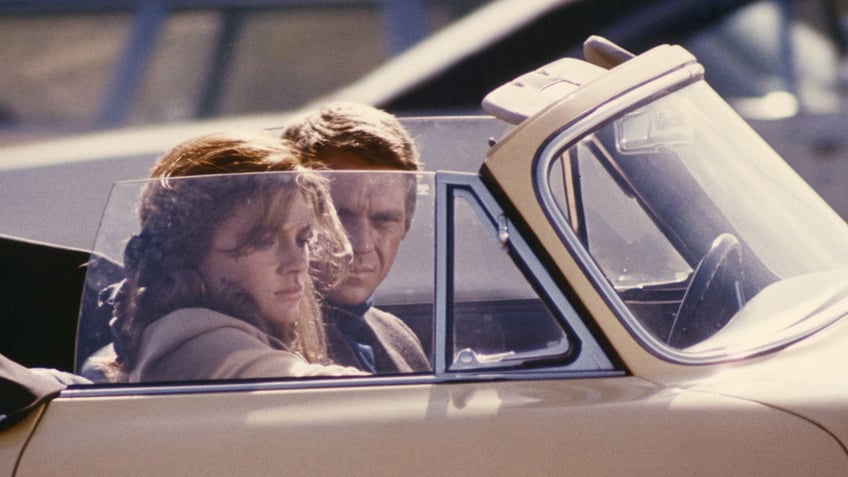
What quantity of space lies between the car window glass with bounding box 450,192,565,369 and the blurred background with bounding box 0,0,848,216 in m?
2.51

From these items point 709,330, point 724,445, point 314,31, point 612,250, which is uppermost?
point 314,31

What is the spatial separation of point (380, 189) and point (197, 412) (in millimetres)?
499

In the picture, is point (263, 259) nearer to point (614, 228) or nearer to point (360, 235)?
point (360, 235)

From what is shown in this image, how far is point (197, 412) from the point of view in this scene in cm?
224

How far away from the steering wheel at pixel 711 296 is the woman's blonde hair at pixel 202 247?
0.61m

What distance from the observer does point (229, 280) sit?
236 cm

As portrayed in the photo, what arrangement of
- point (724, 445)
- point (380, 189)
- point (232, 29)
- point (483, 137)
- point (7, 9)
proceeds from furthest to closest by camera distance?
point (7, 9) < point (232, 29) < point (483, 137) < point (380, 189) < point (724, 445)

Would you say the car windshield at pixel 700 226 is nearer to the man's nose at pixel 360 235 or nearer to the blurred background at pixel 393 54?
the man's nose at pixel 360 235

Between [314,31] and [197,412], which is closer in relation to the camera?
[197,412]

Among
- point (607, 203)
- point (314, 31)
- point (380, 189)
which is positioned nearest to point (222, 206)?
point (380, 189)

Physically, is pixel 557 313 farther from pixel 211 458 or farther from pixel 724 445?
pixel 211 458

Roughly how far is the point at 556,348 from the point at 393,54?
3.11 m

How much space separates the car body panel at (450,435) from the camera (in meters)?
2.13

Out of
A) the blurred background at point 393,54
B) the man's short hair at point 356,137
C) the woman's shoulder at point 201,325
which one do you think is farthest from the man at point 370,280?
the blurred background at point 393,54
